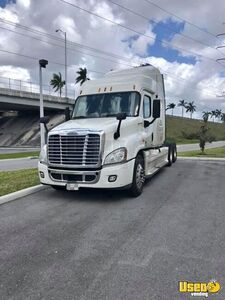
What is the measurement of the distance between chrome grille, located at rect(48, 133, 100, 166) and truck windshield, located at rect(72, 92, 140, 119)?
1436 mm

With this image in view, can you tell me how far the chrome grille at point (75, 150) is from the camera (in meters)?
5.66

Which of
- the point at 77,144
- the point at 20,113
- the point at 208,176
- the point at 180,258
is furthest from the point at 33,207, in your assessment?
the point at 20,113

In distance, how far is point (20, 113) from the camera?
49.8m

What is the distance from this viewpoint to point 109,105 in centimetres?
718

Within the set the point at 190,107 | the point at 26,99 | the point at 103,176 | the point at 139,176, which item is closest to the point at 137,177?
the point at 139,176

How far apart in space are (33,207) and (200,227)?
3452mm

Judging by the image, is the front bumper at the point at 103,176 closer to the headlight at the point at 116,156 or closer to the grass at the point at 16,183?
the headlight at the point at 116,156

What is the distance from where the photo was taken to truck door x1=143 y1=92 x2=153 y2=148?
24.0 feet

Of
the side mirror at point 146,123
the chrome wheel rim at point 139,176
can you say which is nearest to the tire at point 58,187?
the chrome wheel rim at point 139,176

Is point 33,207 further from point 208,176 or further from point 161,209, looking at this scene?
point 208,176

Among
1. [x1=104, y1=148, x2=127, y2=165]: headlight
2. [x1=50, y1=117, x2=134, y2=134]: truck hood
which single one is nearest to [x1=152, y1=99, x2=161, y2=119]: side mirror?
[x1=50, y1=117, x2=134, y2=134]: truck hood

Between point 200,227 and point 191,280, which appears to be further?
point 200,227

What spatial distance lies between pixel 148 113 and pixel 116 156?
7.84 feet

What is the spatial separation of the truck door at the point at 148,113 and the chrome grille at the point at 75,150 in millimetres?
2128
